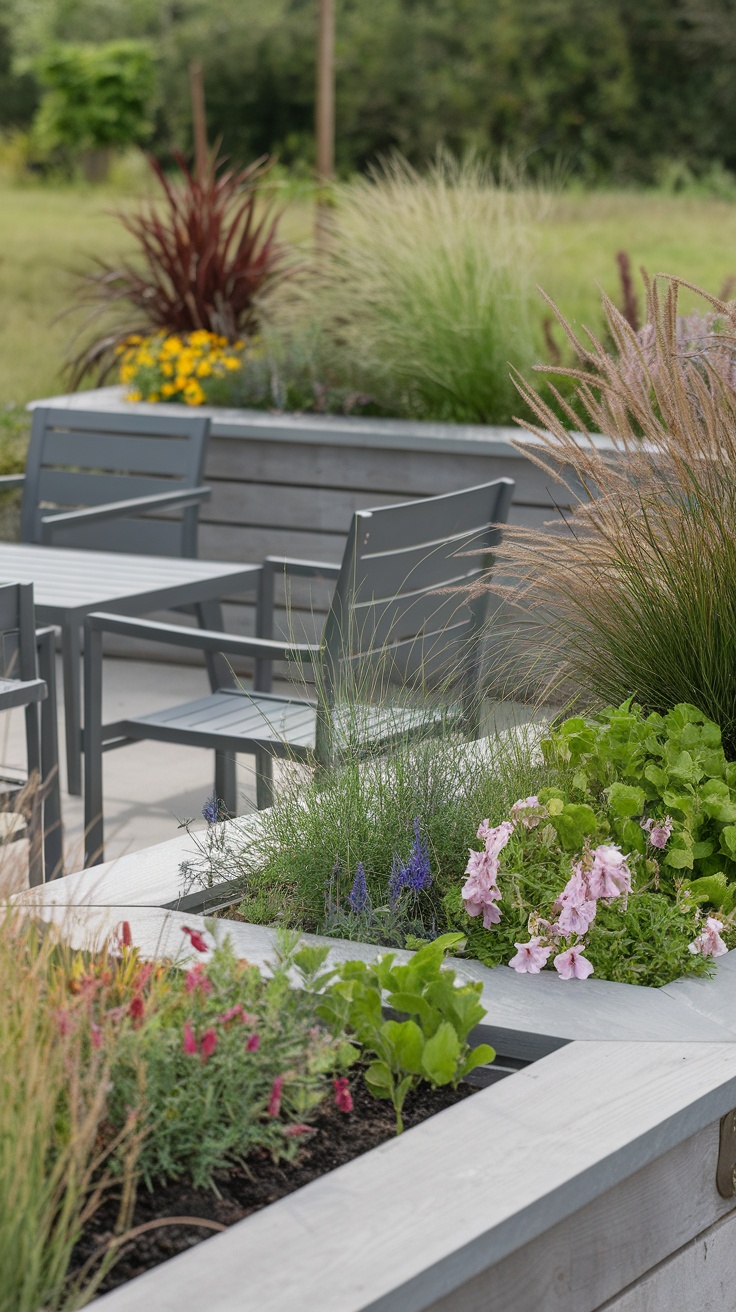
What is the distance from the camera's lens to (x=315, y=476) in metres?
5.49

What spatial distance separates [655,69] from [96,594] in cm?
2628

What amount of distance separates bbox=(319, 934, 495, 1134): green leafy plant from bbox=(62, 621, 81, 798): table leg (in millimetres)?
1794

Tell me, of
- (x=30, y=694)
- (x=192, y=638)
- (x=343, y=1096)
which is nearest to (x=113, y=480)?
(x=192, y=638)

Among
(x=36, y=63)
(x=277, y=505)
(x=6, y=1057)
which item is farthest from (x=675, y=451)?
(x=36, y=63)

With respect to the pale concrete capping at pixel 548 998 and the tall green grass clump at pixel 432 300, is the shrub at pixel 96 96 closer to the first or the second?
the tall green grass clump at pixel 432 300

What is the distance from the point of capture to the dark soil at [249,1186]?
55.6 inches

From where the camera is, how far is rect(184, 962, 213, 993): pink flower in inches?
65.4

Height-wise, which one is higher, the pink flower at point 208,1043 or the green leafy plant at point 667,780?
the green leafy plant at point 667,780

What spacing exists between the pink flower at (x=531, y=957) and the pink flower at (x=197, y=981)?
0.43 meters

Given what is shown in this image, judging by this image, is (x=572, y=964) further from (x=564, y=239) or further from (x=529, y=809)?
(x=564, y=239)

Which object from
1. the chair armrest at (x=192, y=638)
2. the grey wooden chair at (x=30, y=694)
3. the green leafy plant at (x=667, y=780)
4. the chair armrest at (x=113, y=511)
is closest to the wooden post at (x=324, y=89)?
the chair armrest at (x=113, y=511)

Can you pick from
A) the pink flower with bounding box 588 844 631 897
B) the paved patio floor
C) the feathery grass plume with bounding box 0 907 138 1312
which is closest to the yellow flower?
the paved patio floor

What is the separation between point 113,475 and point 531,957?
3193 mm

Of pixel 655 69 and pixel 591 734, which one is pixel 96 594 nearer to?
pixel 591 734
